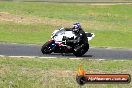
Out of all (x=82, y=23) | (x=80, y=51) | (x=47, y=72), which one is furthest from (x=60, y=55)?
(x=82, y=23)

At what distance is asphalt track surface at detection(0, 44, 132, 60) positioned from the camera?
26172 mm

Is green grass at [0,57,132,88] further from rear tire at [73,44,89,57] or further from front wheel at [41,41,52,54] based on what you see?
front wheel at [41,41,52,54]

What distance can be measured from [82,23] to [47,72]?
31817 mm

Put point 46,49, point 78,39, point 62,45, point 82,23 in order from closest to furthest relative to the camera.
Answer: point 78,39, point 62,45, point 46,49, point 82,23

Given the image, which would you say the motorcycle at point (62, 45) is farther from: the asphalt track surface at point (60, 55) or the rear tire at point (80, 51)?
the asphalt track surface at point (60, 55)

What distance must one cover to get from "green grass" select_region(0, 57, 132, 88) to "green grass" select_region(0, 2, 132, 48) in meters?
12.7

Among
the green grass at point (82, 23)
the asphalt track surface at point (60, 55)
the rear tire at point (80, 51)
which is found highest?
the rear tire at point (80, 51)

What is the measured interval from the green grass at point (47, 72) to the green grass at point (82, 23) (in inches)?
500

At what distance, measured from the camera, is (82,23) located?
1951 inches

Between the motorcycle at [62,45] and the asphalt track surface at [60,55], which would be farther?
the asphalt track surface at [60,55]

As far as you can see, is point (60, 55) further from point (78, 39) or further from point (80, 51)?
point (78, 39)

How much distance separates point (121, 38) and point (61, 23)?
10.3 meters

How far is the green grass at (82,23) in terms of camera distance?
3728 centimetres

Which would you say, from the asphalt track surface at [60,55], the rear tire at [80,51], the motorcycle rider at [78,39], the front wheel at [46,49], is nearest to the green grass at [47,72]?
the rear tire at [80,51]
